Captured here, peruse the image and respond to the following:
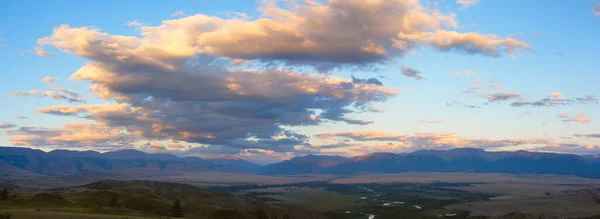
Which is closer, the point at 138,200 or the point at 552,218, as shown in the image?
the point at 138,200

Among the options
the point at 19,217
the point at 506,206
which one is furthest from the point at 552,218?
the point at 19,217

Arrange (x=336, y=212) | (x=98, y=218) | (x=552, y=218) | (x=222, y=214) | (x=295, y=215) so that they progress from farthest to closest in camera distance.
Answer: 1. (x=336, y=212)
2. (x=295, y=215)
3. (x=552, y=218)
4. (x=222, y=214)
5. (x=98, y=218)

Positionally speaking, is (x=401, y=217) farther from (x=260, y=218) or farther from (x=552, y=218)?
(x=260, y=218)

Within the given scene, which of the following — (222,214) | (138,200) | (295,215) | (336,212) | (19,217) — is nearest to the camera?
(19,217)

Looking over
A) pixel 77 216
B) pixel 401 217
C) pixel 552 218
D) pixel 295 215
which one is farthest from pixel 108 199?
pixel 552 218

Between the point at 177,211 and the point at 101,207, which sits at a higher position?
the point at 101,207

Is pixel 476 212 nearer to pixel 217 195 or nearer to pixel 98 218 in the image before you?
pixel 217 195

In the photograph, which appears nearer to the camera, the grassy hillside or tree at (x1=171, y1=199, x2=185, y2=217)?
the grassy hillside

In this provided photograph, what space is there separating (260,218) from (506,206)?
139m

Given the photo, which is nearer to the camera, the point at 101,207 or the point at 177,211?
the point at 101,207

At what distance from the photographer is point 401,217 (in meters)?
174

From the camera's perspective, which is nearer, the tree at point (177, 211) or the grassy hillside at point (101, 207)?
the grassy hillside at point (101, 207)

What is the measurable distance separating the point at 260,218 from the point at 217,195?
82.8m

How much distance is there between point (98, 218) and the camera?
6209 centimetres
